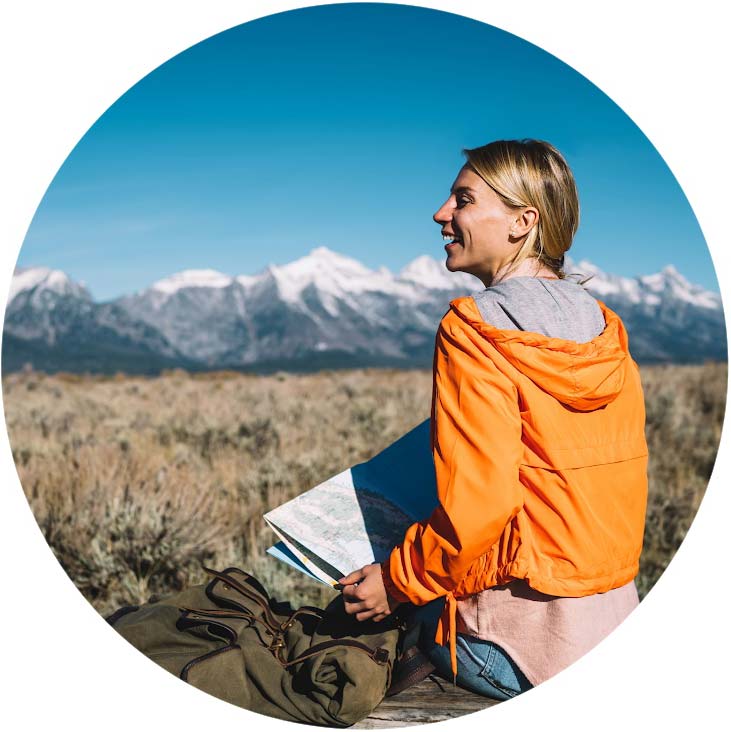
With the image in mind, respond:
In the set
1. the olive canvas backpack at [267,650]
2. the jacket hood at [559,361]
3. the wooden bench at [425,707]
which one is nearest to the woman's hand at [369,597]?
the olive canvas backpack at [267,650]

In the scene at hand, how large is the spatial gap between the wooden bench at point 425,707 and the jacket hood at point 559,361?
937 millimetres

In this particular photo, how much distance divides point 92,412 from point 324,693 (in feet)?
28.4

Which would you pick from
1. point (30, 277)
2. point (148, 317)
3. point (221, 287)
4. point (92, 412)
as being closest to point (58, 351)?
point (30, 277)

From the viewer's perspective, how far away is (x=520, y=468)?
182cm

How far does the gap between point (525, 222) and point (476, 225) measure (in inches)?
5.2

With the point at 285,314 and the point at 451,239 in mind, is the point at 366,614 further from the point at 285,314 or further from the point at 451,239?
the point at 285,314

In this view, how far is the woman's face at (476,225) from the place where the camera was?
1.99 m

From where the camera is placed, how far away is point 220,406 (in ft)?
34.1

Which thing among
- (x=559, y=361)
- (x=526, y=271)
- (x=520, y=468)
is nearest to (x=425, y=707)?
(x=520, y=468)

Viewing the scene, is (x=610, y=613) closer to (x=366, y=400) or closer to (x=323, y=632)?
(x=323, y=632)

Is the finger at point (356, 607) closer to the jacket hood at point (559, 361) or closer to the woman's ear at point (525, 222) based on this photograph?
the jacket hood at point (559, 361)

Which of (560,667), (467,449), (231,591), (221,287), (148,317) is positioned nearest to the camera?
(467,449)

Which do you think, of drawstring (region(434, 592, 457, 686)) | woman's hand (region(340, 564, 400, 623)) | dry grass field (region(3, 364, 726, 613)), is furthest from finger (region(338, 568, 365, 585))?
dry grass field (region(3, 364, 726, 613))

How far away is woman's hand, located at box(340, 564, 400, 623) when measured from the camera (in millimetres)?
1966
